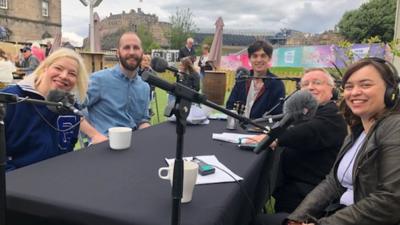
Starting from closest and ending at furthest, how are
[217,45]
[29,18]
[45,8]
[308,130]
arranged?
[308,130] → [217,45] → [29,18] → [45,8]

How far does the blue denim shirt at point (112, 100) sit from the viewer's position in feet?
9.14

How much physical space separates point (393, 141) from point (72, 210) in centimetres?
122

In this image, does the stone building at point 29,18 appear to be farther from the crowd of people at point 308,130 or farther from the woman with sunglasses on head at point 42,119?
the woman with sunglasses on head at point 42,119

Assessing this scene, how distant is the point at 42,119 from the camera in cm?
182

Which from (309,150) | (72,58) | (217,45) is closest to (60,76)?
(72,58)

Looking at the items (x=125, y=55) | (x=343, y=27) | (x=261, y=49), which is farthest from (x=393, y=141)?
(x=343, y=27)

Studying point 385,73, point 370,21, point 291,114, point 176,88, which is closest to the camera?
point 176,88

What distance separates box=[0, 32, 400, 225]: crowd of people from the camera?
Result: 1328 mm

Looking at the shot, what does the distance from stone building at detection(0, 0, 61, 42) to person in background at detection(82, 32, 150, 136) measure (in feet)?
93.4

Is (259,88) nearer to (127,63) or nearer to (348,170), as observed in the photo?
(127,63)

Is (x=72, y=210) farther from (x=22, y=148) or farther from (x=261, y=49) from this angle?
(x=261, y=49)

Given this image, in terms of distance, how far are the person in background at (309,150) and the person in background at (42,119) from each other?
1.20 metres

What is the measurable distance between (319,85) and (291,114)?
3.93 feet

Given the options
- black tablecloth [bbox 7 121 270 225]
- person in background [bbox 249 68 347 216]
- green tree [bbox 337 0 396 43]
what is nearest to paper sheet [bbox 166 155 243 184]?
black tablecloth [bbox 7 121 270 225]
